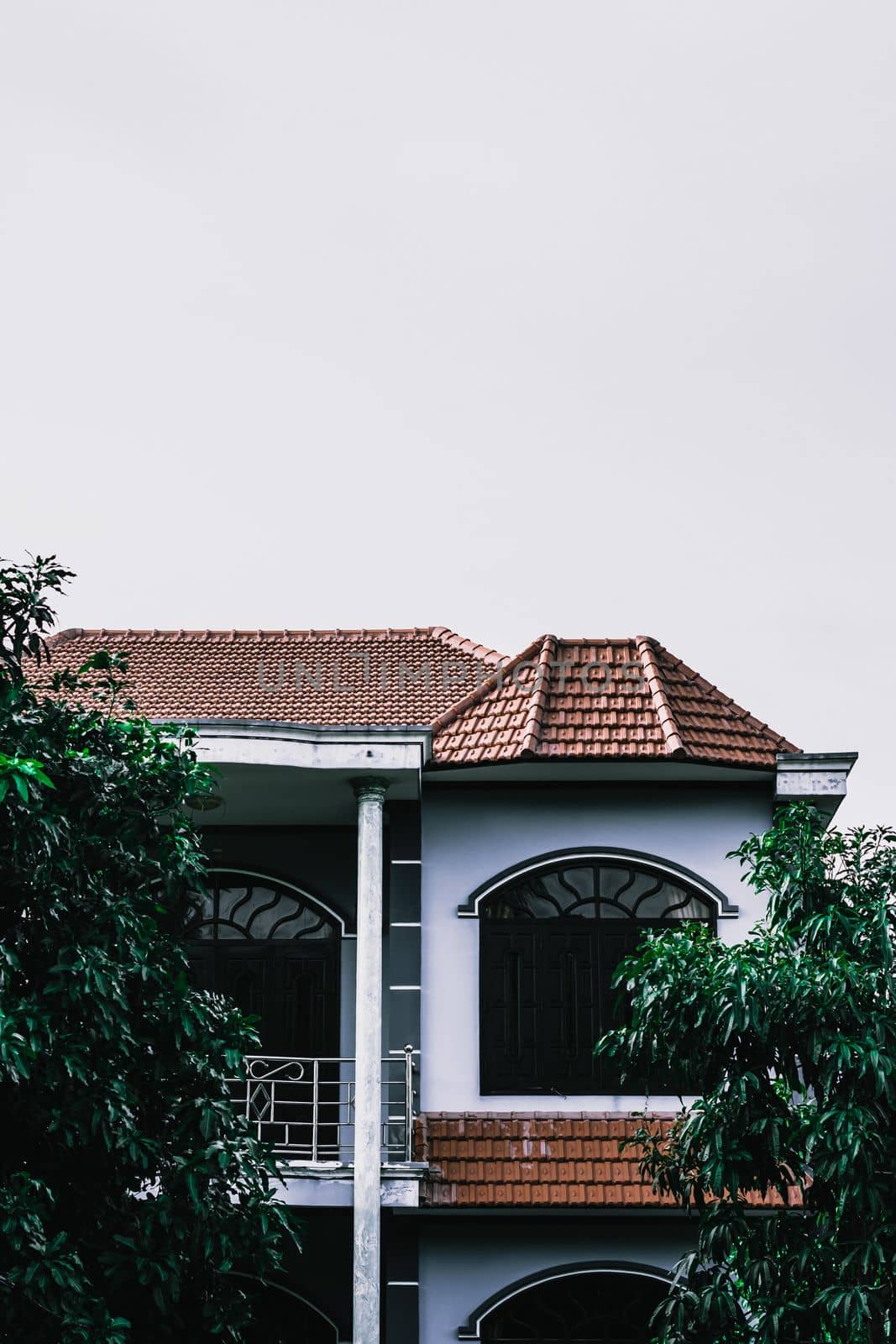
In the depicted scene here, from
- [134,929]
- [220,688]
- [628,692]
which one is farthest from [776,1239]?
[220,688]

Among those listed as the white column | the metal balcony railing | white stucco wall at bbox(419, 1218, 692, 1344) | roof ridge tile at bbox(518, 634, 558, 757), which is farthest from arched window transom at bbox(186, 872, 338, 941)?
white stucco wall at bbox(419, 1218, 692, 1344)

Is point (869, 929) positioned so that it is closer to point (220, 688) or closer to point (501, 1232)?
point (501, 1232)

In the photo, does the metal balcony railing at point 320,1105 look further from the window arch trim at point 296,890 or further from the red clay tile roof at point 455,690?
the red clay tile roof at point 455,690

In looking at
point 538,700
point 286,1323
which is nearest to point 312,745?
point 538,700

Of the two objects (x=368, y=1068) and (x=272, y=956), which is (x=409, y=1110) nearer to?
(x=368, y=1068)

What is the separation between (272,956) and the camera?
1320cm

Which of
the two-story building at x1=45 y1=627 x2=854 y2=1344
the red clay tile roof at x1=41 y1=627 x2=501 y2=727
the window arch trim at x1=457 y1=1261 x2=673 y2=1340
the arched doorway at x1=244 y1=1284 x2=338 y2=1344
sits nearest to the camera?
the two-story building at x1=45 y1=627 x2=854 y2=1344

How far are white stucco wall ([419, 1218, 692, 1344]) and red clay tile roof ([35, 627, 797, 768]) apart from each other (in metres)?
3.45

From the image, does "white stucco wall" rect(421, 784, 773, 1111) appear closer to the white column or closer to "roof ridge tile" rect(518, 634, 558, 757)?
"roof ridge tile" rect(518, 634, 558, 757)

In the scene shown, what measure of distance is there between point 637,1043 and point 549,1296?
4.26 meters

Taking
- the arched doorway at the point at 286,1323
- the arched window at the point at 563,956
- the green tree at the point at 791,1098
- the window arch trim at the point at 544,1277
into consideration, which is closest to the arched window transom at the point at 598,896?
the arched window at the point at 563,956

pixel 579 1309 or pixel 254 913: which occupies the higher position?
pixel 254 913

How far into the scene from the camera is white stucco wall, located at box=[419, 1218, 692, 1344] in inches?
469

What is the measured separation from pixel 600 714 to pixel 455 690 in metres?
1.71
